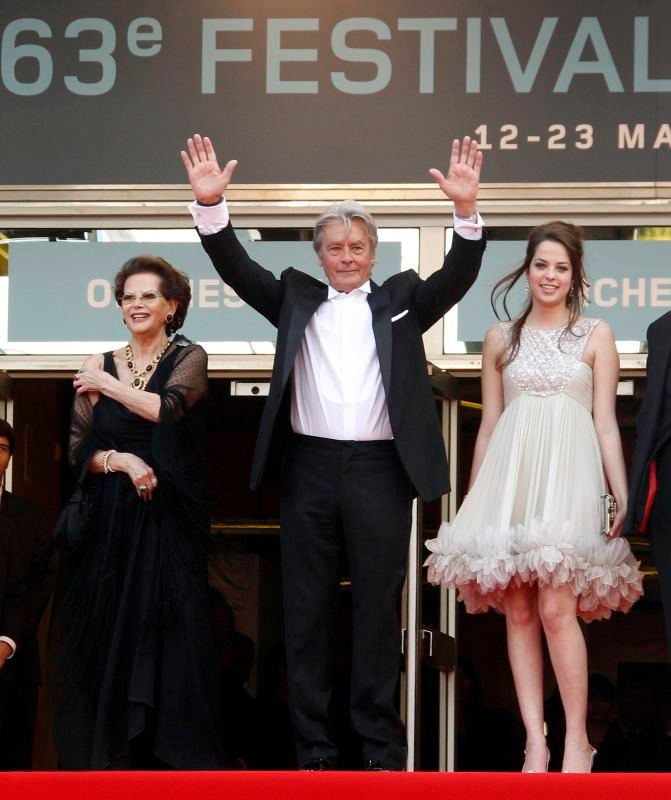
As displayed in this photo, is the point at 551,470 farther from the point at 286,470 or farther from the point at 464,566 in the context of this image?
the point at 286,470

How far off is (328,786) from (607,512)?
5.09 ft

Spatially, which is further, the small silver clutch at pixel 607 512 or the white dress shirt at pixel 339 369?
the small silver clutch at pixel 607 512

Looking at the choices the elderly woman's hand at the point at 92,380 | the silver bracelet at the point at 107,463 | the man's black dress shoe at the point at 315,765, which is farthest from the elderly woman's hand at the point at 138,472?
the man's black dress shoe at the point at 315,765

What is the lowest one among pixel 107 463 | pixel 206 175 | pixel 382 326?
pixel 107 463

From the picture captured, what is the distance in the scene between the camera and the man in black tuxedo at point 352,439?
16.8 ft

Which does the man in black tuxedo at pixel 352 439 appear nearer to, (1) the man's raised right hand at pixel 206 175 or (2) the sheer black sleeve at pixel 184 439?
(1) the man's raised right hand at pixel 206 175

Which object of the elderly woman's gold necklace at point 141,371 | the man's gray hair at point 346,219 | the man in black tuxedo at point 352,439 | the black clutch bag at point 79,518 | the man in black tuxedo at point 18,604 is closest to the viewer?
the man in black tuxedo at point 352,439

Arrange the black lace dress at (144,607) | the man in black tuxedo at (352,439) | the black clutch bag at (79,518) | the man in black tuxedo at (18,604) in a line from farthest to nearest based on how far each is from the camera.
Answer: the man in black tuxedo at (18,604)
the black clutch bag at (79,518)
the black lace dress at (144,607)
the man in black tuxedo at (352,439)

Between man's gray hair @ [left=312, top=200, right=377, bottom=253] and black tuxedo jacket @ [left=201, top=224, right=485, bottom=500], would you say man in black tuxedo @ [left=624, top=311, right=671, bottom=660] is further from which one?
man's gray hair @ [left=312, top=200, right=377, bottom=253]

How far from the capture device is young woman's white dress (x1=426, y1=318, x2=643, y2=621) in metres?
5.32

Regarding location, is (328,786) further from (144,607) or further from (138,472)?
(138,472)

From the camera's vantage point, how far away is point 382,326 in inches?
207

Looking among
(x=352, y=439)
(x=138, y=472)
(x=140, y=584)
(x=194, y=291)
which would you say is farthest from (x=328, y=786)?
(x=194, y=291)

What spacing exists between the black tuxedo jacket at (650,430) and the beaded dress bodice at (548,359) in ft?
1.24
